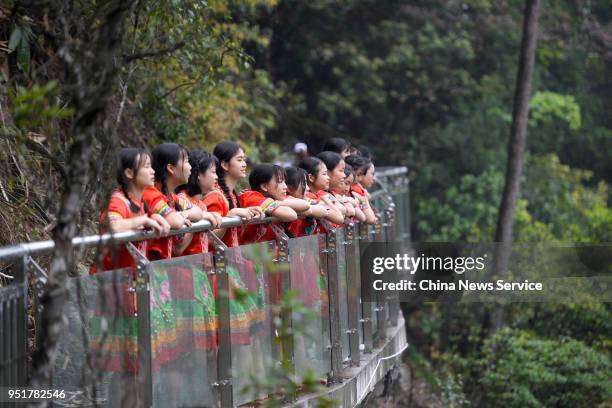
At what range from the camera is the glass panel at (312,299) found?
22.7 ft

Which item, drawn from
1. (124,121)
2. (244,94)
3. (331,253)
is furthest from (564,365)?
(331,253)

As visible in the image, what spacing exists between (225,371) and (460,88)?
67.8 feet

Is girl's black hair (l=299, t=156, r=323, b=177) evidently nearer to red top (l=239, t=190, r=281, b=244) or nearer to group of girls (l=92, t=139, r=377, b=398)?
group of girls (l=92, t=139, r=377, b=398)

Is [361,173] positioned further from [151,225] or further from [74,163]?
[74,163]

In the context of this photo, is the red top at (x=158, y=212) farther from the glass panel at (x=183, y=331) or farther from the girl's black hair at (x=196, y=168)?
the girl's black hair at (x=196, y=168)

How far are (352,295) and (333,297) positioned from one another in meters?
0.69

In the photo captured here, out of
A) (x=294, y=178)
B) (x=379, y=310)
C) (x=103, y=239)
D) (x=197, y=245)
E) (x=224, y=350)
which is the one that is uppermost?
(x=294, y=178)

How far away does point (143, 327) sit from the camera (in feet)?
16.4

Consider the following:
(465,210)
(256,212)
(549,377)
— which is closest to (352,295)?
(256,212)

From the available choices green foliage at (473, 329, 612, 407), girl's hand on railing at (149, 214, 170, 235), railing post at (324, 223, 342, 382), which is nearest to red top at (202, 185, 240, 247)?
railing post at (324, 223, 342, 382)

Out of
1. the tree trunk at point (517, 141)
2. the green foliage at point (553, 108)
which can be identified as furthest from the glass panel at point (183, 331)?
the green foliage at point (553, 108)

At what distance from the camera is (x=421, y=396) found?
17.4 meters

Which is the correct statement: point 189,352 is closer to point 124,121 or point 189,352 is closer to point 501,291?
point 124,121

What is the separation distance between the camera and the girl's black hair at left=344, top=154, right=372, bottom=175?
1013 cm
